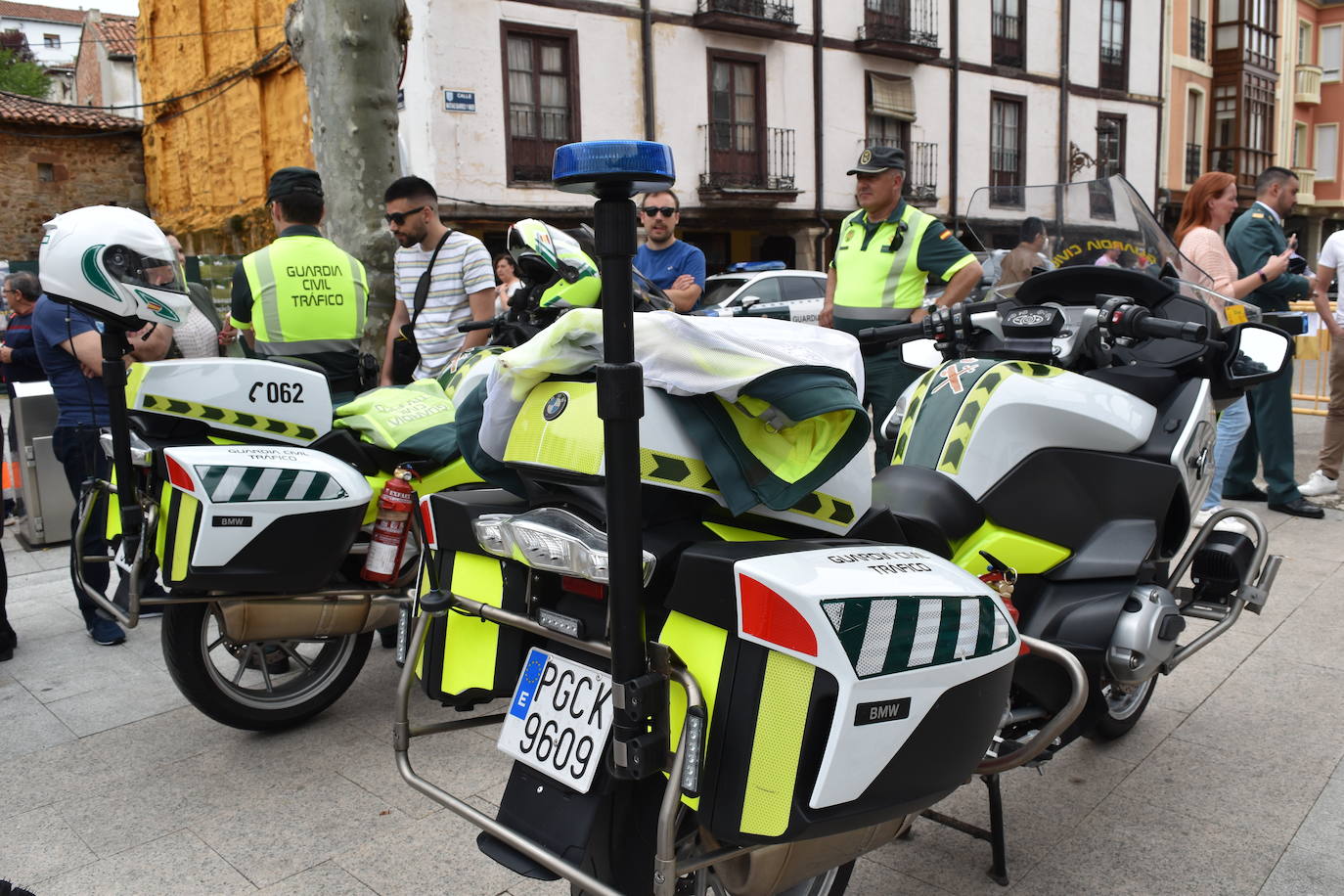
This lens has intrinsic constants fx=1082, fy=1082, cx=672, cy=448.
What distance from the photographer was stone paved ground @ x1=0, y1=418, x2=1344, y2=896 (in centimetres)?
271

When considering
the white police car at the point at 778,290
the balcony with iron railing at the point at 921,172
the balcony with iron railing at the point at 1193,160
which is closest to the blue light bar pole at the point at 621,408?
the white police car at the point at 778,290

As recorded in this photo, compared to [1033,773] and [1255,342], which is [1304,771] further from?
[1255,342]

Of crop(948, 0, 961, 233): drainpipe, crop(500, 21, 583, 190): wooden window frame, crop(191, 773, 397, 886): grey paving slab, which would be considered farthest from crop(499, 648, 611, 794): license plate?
crop(948, 0, 961, 233): drainpipe

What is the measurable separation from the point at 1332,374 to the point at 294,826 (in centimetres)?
630

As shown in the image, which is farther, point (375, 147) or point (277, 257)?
point (375, 147)

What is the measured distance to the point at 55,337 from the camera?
4.98m

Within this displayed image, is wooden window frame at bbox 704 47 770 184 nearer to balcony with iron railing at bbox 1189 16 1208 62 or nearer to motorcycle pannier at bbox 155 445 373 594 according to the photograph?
balcony with iron railing at bbox 1189 16 1208 62

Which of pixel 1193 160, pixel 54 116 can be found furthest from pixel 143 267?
pixel 1193 160

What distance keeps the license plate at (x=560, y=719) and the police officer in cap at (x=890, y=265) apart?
120 inches

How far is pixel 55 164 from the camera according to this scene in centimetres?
2472

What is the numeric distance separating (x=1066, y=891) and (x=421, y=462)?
235 cm

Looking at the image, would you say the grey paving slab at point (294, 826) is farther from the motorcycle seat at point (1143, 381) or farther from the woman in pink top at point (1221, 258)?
the woman in pink top at point (1221, 258)

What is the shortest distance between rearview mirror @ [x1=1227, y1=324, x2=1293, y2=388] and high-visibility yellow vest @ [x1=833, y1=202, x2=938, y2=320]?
1.84 meters

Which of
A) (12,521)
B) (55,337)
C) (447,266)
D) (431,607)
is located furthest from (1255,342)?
(12,521)
